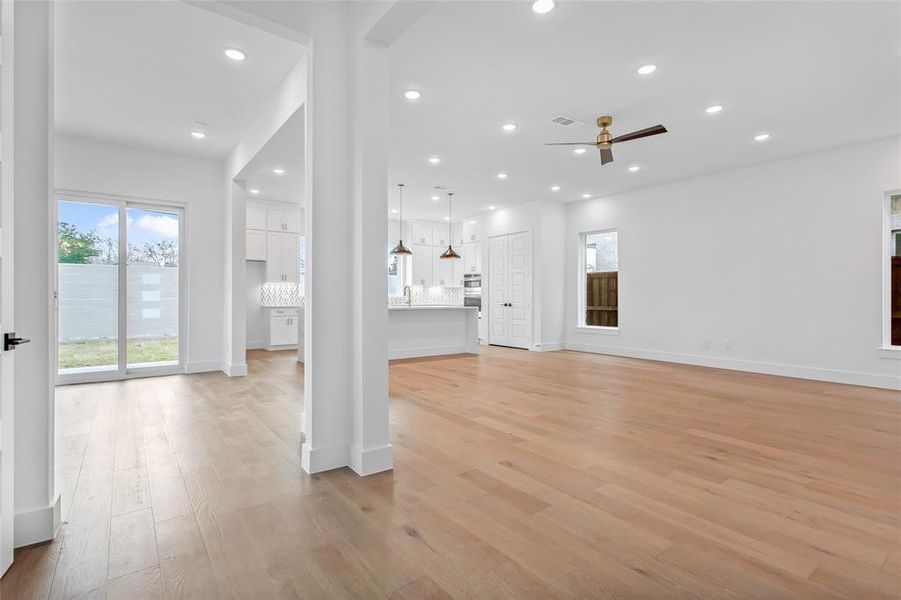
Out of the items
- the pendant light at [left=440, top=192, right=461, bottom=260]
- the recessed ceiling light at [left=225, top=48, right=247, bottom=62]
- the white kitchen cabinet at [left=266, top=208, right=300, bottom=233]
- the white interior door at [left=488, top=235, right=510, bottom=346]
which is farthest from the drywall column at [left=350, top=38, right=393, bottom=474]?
the white interior door at [left=488, top=235, right=510, bottom=346]

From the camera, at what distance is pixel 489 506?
82.4 inches

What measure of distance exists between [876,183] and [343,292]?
6.55m

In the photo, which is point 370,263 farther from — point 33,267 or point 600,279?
point 600,279

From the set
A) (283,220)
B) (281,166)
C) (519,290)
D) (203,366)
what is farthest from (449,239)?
(203,366)

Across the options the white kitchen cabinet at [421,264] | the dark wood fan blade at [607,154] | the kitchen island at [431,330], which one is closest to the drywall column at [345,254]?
the dark wood fan blade at [607,154]

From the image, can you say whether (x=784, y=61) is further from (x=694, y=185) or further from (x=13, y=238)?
(x=13, y=238)

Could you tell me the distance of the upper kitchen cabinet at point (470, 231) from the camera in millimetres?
10602

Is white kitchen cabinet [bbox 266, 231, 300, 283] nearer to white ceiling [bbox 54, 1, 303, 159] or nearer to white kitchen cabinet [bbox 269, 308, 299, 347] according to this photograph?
white kitchen cabinet [bbox 269, 308, 299, 347]

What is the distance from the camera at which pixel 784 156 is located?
18.9ft

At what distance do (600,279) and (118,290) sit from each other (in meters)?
7.95

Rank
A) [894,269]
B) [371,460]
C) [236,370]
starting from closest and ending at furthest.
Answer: [371,460] < [894,269] < [236,370]

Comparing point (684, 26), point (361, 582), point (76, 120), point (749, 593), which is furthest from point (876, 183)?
point (76, 120)

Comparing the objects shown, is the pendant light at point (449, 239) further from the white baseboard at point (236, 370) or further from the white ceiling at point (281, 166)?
the white baseboard at point (236, 370)

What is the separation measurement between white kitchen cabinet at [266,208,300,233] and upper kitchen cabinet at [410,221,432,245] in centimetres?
286
